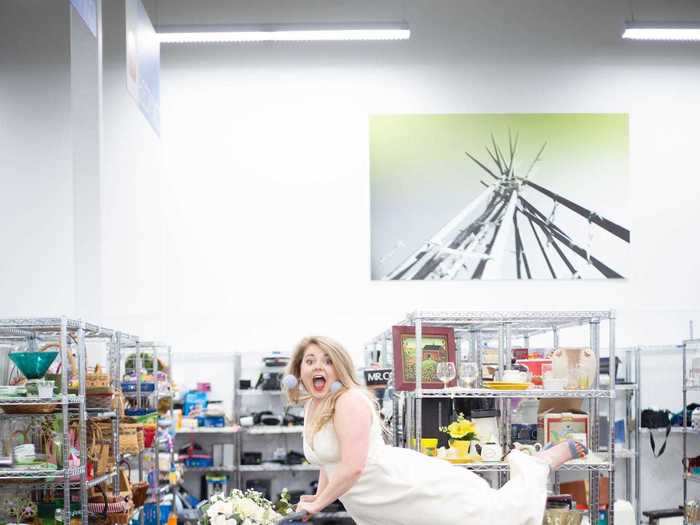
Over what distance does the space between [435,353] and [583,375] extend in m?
0.83

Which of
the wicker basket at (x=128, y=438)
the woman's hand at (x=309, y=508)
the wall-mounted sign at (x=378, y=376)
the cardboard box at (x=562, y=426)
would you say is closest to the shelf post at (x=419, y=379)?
the cardboard box at (x=562, y=426)

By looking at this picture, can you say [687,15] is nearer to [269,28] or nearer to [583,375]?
[269,28]

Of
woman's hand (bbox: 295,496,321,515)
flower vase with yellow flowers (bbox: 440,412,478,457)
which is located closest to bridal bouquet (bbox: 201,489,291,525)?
woman's hand (bbox: 295,496,321,515)

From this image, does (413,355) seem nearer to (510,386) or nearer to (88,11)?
(510,386)

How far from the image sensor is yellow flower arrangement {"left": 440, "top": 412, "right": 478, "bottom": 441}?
5.26 metres

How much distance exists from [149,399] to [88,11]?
10.4ft

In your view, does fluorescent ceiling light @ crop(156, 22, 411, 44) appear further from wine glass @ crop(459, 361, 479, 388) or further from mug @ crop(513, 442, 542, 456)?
mug @ crop(513, 442, 542, 456)

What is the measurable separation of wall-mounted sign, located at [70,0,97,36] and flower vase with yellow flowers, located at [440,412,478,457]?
146 inches

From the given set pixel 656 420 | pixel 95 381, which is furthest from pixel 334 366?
pixel 656 420

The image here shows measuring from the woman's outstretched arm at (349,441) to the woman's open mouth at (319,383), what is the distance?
0.12 meters

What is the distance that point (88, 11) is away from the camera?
6.76m

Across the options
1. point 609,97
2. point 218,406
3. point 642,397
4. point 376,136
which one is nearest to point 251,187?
point 376,136

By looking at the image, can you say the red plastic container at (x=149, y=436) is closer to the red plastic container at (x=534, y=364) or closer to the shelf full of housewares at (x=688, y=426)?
the red plastic container at (x=534, y=364)

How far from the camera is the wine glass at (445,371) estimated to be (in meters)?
5.17
